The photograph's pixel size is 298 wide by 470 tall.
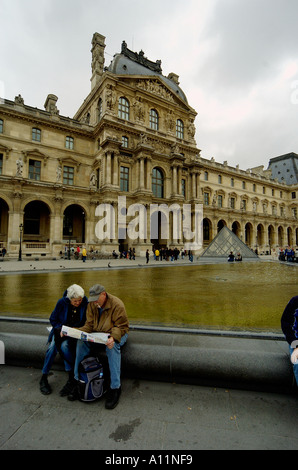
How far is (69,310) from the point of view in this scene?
3.00 metres

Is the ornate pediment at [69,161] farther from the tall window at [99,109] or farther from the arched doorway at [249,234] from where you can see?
the arched doorway at [249,234]

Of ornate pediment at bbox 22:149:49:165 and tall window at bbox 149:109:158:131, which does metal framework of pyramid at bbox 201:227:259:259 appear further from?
ornate pediment at bbox 22:149:49:165

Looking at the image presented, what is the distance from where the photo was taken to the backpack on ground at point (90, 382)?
240 cm

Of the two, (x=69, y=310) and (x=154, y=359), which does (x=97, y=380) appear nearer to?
(x=154, y=359)

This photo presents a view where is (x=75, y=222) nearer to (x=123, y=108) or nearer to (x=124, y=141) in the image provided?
(x=124, y=141)

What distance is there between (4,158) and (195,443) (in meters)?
30.0

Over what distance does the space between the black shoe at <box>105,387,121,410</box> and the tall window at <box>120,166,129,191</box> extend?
28483 millimetres

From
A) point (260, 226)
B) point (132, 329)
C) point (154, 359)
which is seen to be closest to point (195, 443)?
point (154, 359)

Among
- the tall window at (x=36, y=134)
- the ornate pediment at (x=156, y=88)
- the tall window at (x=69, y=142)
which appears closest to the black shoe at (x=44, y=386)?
the tall window at (x=36, y=134)

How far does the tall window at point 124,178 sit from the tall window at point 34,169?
10.1m

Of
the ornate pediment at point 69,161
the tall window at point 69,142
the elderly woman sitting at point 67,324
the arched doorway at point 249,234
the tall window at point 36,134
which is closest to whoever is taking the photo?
the elderly woman sitting at point 67,324

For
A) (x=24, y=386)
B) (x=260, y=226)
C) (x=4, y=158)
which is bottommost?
(x=24, y=386)

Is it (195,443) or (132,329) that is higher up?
(132,329)

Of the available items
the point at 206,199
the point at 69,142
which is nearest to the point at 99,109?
the point at 69,142
